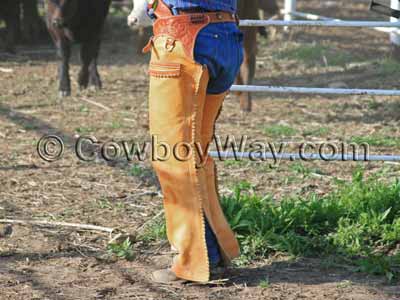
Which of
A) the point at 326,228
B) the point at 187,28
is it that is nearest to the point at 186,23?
the point at 187,28

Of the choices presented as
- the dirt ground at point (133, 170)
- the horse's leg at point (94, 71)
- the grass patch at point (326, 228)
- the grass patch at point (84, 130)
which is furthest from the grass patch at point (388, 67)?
the grass patch at point (326, 228)

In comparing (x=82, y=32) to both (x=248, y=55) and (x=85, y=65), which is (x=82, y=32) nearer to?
(x=85, y=65)

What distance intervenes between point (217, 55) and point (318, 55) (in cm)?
687

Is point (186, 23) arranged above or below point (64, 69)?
above

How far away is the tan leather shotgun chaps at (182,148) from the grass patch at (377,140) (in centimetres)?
283

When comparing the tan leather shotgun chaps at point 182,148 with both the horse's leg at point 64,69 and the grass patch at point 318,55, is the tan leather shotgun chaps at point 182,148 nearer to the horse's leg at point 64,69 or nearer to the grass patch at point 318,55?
the horse's leg at point 64,69

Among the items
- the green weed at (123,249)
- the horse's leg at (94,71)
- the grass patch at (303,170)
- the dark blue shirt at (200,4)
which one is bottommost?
the green weed at (123,249)

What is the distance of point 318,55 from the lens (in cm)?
1055

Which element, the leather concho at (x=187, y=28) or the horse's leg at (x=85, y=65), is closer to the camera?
the leather concho at (x=187, y=28)

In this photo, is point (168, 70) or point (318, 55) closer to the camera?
point (168, 70)

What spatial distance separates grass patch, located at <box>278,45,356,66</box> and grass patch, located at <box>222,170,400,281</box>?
5349 mm

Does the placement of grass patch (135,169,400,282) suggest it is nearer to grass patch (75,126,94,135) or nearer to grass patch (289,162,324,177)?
grass patch (289,162,324,177)

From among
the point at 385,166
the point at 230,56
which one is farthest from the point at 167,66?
the point at 385,166

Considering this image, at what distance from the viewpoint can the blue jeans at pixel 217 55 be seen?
150 inches
